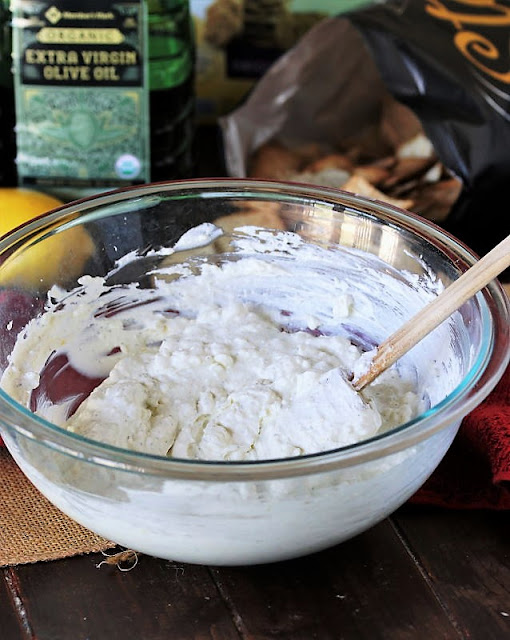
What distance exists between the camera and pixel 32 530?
78 cm

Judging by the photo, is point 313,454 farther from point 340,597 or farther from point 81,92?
point 81,92

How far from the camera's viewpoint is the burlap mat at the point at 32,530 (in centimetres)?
75

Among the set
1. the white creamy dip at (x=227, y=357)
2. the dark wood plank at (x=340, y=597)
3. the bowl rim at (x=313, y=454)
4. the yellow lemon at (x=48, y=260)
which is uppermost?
the bowl rim at (x=313, y=454)

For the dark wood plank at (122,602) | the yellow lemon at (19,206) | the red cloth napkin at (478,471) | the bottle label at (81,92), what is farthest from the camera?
the bottle label at (81,92)

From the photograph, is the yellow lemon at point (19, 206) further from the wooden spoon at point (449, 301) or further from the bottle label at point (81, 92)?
the wooden spoon at point (449, 301)

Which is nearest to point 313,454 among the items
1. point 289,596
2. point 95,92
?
point 289,596

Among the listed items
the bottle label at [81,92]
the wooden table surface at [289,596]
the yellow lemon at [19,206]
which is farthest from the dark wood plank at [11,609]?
the bottle label at [81,92]

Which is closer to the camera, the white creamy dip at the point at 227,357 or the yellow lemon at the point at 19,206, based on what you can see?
the white creamy dip at the point at 227,357

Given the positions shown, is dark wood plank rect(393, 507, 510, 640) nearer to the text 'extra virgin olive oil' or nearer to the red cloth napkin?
the red cloth napkin

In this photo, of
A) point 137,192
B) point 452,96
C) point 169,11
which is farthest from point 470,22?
point 137,192

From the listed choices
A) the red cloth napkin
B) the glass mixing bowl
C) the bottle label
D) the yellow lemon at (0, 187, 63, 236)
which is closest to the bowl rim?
the glass mixing bowl

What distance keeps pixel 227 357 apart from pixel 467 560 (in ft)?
0.88

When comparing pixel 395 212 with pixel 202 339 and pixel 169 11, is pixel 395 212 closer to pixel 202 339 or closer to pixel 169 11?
pixel 202 339

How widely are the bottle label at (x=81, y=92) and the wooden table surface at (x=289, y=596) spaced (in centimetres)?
65
